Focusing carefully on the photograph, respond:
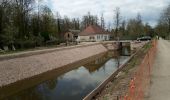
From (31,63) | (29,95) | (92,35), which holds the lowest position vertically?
(29,95)

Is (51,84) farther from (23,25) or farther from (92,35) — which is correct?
(92,35)

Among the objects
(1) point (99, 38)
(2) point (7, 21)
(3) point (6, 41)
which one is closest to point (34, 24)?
(2) point (7, 21)

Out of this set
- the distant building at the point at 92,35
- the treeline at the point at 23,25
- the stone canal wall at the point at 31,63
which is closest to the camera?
the stone canal wall at the point at 31,63

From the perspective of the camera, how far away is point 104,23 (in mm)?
115625

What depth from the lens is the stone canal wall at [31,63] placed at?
2273 cm

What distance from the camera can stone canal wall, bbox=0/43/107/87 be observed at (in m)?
22.7

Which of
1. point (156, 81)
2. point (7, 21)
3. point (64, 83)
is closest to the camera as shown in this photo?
point (156, 81)

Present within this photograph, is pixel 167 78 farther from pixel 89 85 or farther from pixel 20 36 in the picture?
pixel 20 36

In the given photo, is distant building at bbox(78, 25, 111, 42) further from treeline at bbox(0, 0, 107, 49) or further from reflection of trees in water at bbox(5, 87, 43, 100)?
reflection of trees in water at bbox(5, 87, 43, 100)

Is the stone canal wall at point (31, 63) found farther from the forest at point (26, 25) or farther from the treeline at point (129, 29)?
the treeline at point (129, 29)

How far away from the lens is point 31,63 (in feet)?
89.5

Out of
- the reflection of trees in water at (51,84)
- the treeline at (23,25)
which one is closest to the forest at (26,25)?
the treeline at (23,25)

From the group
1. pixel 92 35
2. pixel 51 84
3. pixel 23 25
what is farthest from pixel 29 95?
pixel 92 35

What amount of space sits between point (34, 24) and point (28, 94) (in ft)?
148
